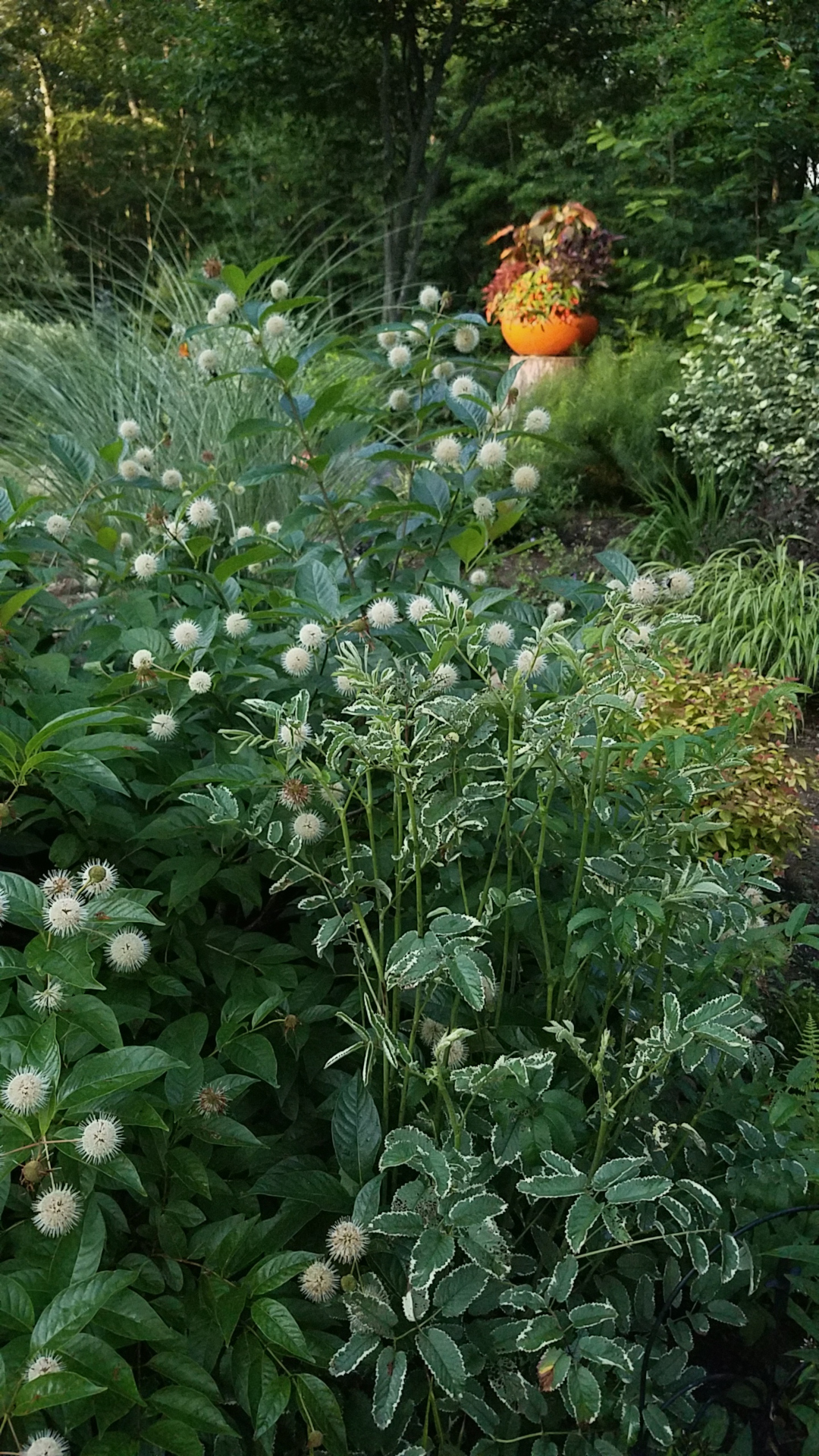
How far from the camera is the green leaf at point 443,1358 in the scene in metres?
0.81

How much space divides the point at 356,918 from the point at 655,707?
1.57m

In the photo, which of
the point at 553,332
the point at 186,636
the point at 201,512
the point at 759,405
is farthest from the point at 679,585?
the point at 553,332

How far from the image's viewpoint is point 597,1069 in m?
0.87

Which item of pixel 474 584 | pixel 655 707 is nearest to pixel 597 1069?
pixel 474 584

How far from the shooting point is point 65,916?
2.63 feet

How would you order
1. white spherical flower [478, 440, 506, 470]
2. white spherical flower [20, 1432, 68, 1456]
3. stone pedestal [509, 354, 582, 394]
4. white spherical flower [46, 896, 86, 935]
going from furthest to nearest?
1. stone pedestal [509, 354, 582, 394]
2. white spherical flower [478, 440, 506, 470]
3. white spherical flower [46, 896, 86, 935]
4. white spherical flower [20, 1432, 68, 1456]

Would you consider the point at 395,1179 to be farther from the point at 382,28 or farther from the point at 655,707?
the point at 382,28

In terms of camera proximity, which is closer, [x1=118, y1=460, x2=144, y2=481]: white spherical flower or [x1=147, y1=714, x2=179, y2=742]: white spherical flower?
[x1=147, y1=714, x2=179, y2=742]: white spherical flower

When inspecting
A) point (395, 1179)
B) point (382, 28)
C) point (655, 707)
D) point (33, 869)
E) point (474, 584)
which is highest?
point (382, 28)

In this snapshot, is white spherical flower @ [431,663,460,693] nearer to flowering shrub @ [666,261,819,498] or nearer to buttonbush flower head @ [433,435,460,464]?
buttonbush flower head @ [433,435,460,464]

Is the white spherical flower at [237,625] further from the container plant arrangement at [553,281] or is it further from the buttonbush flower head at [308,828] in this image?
the container plant arrangement at [553,281]

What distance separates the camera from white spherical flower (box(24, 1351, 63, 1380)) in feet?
2.27

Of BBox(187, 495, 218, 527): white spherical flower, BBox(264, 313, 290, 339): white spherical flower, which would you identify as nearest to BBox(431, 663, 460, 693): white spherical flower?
BBox(187, 495, 218, 527): white spherical flower

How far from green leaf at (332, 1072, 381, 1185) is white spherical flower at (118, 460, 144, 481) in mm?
898
